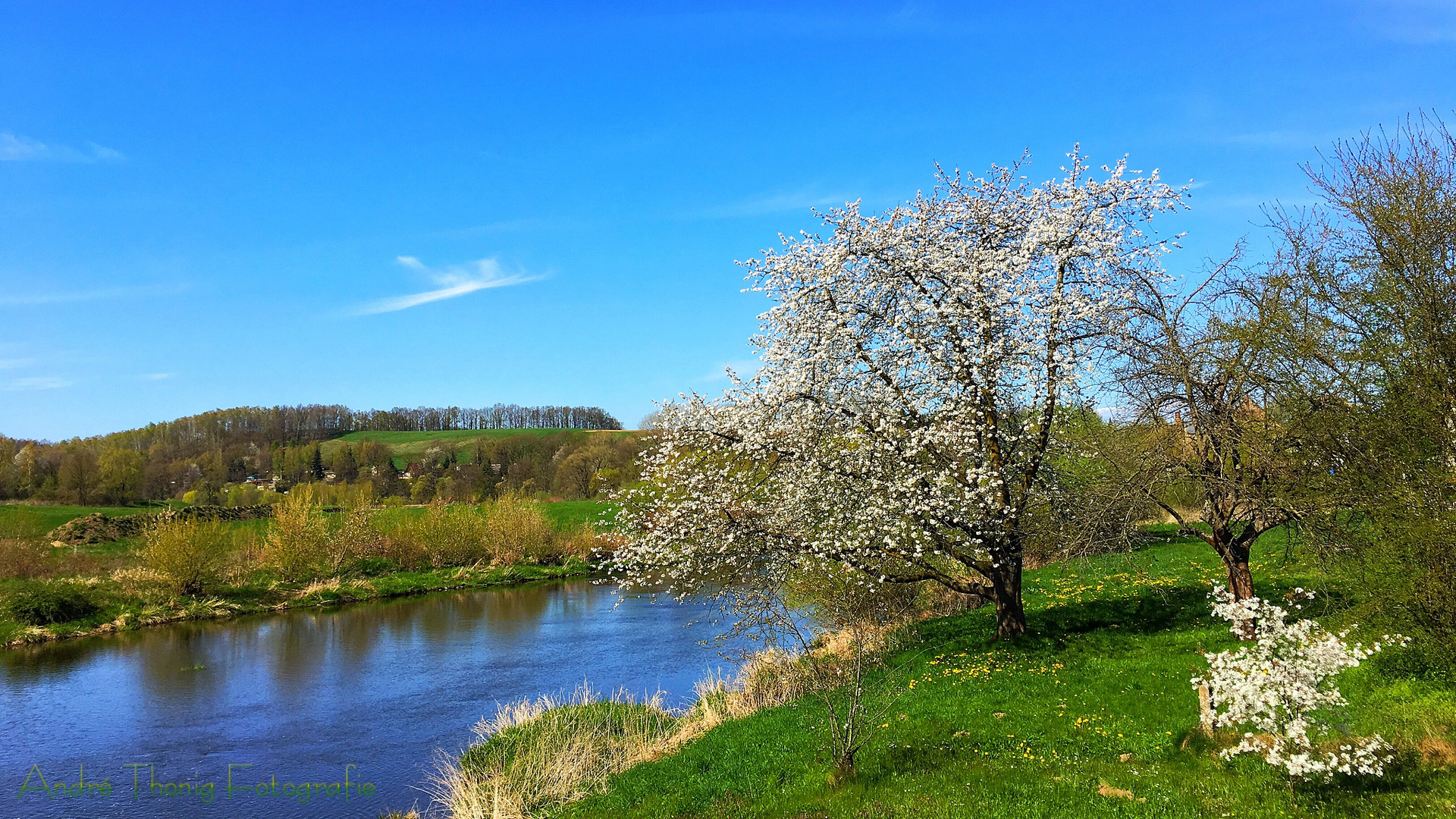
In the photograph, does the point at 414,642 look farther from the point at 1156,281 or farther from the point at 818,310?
the point at 1156,281

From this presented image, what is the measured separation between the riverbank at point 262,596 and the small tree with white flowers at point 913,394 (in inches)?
1018

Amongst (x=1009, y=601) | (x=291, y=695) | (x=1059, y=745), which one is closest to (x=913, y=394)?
(x=1009, y=601)

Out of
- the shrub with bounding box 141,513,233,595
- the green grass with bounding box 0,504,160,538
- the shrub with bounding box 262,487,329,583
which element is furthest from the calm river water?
the green grass with bounding box 0,504,160,538

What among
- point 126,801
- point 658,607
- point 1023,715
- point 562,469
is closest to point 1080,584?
point 1023,715

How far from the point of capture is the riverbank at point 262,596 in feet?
92.8

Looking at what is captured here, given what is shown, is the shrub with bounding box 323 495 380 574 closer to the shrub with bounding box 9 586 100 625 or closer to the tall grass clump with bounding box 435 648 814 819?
the shrub with bounding box 9 586 100 625

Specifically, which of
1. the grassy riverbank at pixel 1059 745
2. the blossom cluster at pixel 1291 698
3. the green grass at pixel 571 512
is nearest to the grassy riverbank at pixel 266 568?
the green grass at pixel 571 512

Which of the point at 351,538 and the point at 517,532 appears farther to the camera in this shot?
the point at 517,532

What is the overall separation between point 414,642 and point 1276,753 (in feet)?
86.7

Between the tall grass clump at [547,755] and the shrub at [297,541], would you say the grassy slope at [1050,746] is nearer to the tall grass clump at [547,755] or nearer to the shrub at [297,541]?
the tall grass clump at [547,755]

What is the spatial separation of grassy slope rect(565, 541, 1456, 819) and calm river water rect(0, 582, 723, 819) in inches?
246

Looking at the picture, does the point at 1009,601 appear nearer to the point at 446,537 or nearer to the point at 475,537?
the point at 475,537

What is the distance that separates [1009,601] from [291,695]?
1839 centimetres

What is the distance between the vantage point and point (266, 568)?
1481 inches
